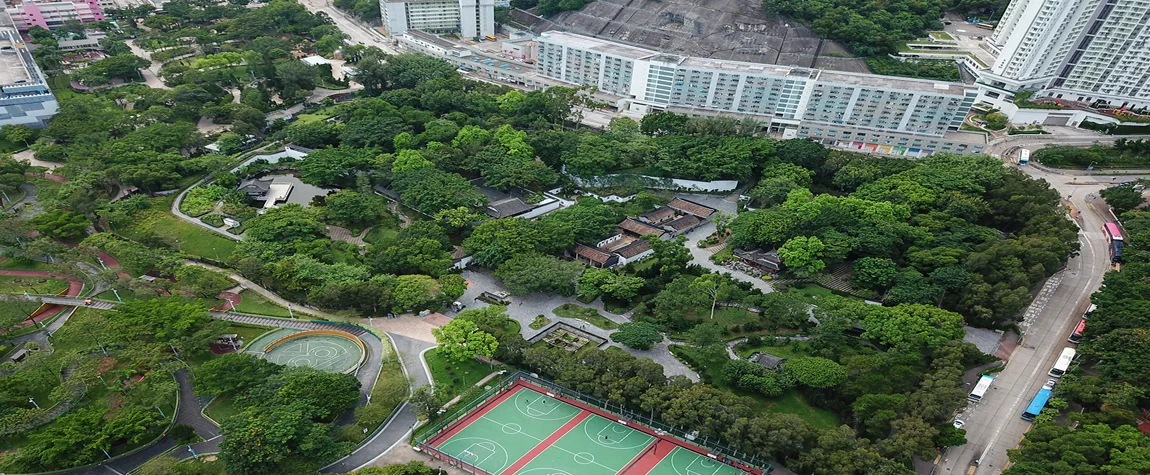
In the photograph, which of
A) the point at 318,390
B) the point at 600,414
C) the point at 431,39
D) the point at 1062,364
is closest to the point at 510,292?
the point at 600,414

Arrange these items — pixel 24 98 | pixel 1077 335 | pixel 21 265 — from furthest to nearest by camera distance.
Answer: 1. pixel 24 98
2. pixel 21 265
3. pixel 1077 335

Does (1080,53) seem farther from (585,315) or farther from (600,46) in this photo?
(585,315)

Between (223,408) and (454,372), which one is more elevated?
(454,372)

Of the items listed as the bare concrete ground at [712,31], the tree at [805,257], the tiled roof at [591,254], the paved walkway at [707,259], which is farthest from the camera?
the bare concrete ground at [712,31]

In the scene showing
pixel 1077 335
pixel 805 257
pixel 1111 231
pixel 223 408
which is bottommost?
pixel 223 408

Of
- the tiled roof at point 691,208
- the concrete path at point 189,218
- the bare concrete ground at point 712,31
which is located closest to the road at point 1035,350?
the tiled roof at point 691,208

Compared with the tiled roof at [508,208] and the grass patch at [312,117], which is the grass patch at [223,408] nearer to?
the tiled roof at [508,208]
